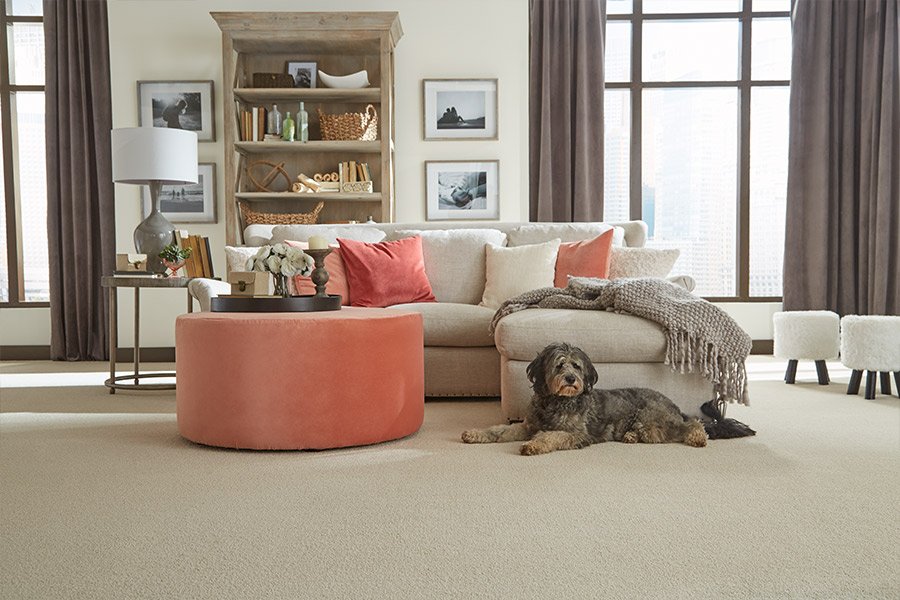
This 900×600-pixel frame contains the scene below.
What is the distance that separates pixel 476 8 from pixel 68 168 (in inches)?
126

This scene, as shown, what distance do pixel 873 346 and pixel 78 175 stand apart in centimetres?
529

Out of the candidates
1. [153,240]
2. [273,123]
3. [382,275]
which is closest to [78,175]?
[273,123]

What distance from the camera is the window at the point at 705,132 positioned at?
6.33 m

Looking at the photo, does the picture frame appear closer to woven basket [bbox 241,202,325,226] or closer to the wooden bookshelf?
the wooden bookshelf

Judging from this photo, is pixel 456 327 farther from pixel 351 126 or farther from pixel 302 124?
pixel 302 124

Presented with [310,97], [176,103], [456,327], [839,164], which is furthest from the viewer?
[839,164]

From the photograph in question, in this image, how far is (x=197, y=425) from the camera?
2.83 metres

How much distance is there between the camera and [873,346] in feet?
12.8

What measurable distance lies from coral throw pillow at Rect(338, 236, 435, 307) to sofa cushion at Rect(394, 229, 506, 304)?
0.47ft

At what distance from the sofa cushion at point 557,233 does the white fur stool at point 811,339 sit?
1.06 metres

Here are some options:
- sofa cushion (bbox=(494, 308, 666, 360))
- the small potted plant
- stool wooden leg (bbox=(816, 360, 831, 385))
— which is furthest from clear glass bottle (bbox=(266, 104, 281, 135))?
stool wooden leg (bbox=(816, 360, 831, 385))

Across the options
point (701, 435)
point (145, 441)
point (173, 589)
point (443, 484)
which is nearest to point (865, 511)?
point (701, 435)

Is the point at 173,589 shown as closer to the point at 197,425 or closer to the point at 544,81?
the point at 197,425

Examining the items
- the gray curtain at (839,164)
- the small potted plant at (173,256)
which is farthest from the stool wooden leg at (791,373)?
the small potted plant at (173,256)
